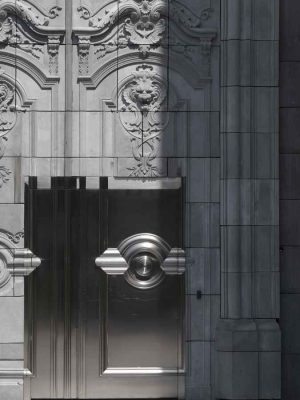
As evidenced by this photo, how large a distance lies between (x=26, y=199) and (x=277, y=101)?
11.8 feet

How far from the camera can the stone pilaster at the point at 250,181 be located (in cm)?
1060

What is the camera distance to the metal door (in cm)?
1072

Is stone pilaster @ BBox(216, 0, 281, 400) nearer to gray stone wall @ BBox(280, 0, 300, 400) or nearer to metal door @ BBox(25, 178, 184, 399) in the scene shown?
gray stone wall @ BBox(280, 0, 300, 400)

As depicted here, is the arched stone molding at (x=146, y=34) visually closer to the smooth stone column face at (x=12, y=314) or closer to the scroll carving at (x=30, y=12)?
the scroll carving at (x=30, y=12)

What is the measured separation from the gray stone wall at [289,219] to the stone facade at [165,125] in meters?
0.25

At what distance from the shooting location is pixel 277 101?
10703 mm

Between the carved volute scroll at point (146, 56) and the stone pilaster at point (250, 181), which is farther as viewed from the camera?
the carved volute scroll at point (146, 56)

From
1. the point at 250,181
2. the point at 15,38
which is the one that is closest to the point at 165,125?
the point at 250,181

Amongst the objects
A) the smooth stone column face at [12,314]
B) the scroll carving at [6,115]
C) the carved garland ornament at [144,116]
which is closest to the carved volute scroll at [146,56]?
the carved garland ornament at [144,116]

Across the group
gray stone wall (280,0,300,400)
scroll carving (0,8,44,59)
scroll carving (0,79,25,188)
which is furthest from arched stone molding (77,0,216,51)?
scroll carving (0,79,25,188)

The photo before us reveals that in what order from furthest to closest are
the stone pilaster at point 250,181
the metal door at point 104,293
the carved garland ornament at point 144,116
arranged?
the carved garland ornament at point 144,116, the metal door at point 104,293, the stone pilaster at point 250,181

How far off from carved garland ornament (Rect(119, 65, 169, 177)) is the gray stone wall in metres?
1.64

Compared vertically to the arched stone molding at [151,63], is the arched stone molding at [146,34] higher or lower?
higher

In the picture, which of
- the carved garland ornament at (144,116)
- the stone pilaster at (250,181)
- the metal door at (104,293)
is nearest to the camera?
the stone pilaster at (250,181)
